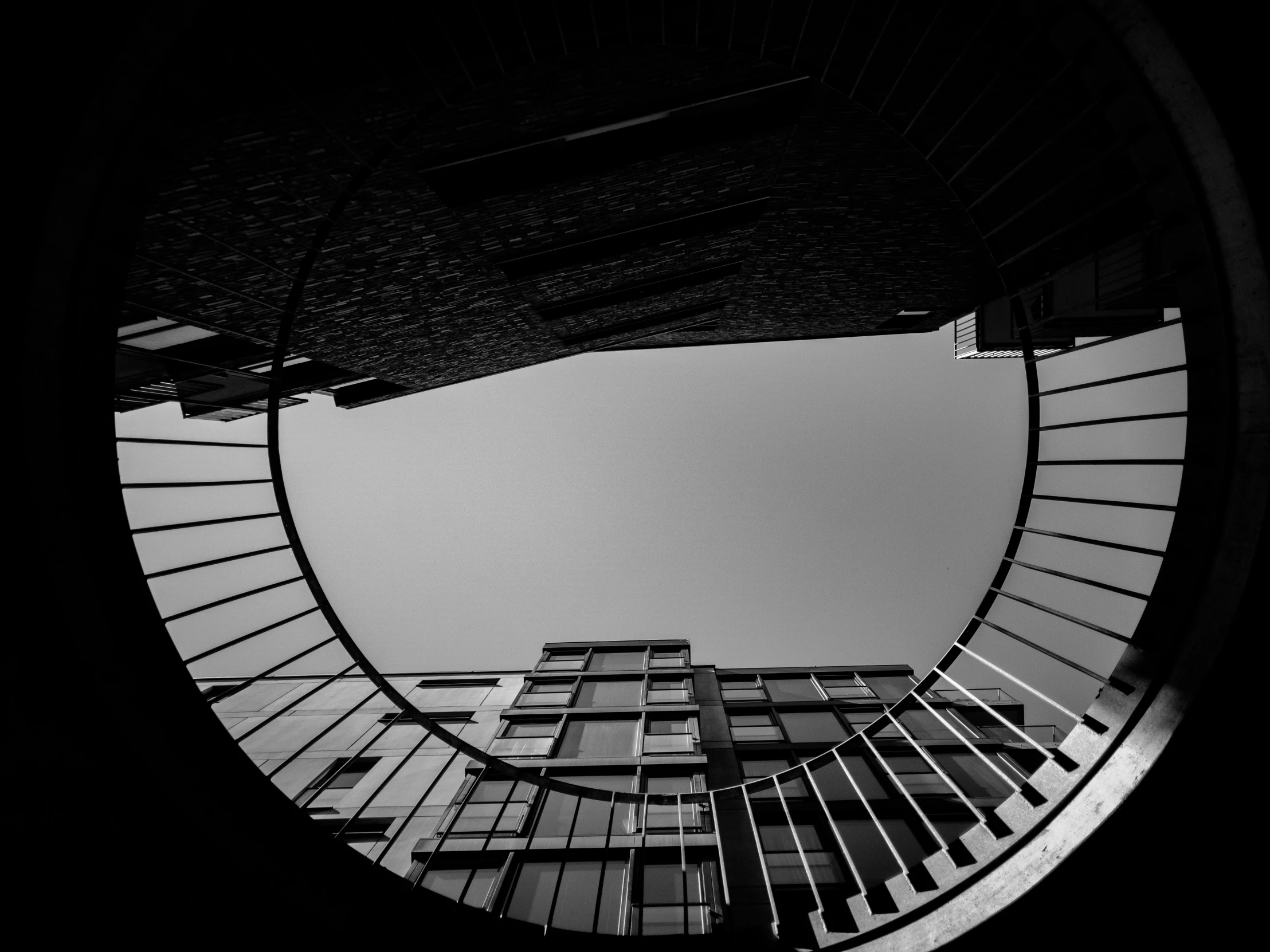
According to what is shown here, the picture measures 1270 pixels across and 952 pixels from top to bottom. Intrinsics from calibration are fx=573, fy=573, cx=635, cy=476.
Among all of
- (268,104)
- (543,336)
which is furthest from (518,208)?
(543,336)

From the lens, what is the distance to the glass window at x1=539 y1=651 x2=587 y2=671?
2195 cm

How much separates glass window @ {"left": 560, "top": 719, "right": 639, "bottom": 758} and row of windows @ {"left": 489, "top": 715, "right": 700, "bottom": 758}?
2 cm

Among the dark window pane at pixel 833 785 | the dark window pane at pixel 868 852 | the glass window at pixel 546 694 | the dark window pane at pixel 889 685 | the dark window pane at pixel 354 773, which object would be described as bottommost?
the dark window pane at pixel 889 685

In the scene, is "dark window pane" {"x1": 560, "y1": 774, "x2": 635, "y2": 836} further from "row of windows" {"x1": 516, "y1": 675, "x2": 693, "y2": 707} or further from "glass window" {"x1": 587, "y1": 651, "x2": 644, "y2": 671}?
"glass window" {"x1": 587, "y1": 651, "x2": 644, "y2": 671}

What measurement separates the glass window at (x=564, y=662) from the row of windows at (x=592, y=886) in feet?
32.6

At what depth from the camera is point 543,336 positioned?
12547mm

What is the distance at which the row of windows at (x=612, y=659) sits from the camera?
72.5 ft

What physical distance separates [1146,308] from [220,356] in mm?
14999

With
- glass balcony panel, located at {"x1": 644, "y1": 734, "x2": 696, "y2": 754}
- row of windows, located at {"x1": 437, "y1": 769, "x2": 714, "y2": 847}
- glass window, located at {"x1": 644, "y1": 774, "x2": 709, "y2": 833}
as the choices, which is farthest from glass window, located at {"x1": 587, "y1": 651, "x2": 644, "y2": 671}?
row of windows, located at {"x1": 437, "y1": 769, "x2": 714, "y2": 847}

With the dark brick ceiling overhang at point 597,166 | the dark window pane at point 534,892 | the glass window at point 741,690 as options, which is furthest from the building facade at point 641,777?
the dark brick ceiling overhang at point 597,166

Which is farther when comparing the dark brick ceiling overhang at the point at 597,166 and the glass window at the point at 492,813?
the glass window at the point at 492,813

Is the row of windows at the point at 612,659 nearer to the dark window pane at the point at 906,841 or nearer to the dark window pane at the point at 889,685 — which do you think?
the dark window pane at the point at 889,685

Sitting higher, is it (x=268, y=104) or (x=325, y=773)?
(x=268, y=104)

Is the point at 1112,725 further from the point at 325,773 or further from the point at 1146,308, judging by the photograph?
the point at 325,773
